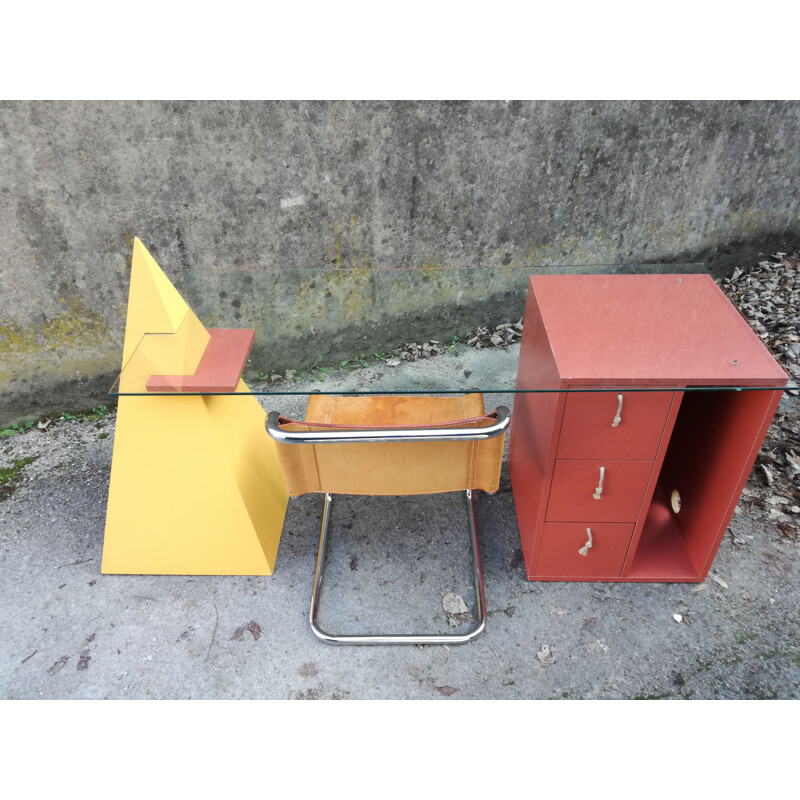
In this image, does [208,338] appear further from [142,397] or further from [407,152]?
[407,152]

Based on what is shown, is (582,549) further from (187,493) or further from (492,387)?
(187,493)

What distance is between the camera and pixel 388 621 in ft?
7.07

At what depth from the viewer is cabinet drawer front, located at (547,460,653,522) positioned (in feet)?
6.34

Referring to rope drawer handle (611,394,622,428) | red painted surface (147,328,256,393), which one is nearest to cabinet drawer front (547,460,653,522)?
rope drawer handle (611,394,622,428)

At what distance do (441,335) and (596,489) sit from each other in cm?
78

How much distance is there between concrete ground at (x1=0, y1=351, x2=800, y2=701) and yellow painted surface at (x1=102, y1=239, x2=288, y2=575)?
0.11 m

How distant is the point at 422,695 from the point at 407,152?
248 cm

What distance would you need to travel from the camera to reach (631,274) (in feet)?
7.02

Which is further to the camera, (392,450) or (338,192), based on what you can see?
(338,192)

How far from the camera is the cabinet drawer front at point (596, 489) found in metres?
1.93

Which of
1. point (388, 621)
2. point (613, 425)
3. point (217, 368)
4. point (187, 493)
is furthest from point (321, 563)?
point (613, 425)

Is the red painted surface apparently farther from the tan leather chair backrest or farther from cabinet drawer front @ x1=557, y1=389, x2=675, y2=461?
cabinet drawer front @ x1=557, y1=389, x2=675, y2=461

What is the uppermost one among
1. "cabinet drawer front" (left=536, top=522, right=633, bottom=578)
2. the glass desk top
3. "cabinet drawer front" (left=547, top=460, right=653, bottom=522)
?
the glass desk top

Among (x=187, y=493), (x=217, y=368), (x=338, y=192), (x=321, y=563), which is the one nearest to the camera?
(x=217, y=368)
